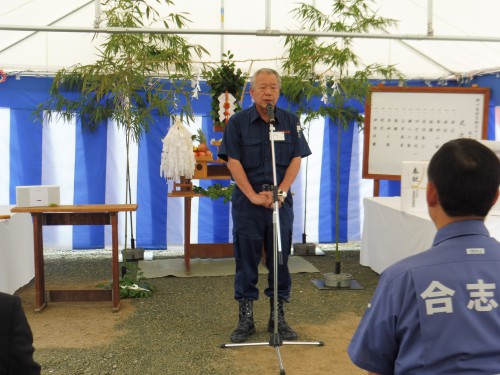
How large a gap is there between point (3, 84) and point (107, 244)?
6.36 ft

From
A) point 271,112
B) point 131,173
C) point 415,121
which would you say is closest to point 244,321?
point 271,112

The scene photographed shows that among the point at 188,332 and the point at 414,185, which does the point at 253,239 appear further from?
the point at 414,185

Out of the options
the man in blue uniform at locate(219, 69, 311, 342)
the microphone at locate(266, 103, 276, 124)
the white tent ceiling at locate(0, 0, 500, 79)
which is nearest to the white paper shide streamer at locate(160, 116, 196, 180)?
the white tent ceiling at locate(0, 0, 500, 79)

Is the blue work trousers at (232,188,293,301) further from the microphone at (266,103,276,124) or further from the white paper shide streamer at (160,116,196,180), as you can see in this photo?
the white paper shide streamer at (160,116,196,180)

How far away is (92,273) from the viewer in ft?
17.7

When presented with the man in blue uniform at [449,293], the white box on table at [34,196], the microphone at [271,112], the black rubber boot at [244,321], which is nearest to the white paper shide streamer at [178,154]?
the white box on table at [34,196]

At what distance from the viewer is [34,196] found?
3994 mm

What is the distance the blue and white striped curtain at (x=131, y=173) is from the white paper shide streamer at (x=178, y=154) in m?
0.99

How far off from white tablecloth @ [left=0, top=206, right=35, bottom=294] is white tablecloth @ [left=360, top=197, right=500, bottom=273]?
9.33 ft

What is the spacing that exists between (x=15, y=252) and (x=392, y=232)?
290cm

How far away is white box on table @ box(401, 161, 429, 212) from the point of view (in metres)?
3.51

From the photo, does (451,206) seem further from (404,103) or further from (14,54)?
(14,54)

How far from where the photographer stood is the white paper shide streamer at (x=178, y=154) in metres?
4.97

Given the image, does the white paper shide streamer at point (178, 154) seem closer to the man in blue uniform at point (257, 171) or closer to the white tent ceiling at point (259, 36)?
the white tent ceiling at point (259, 36)
